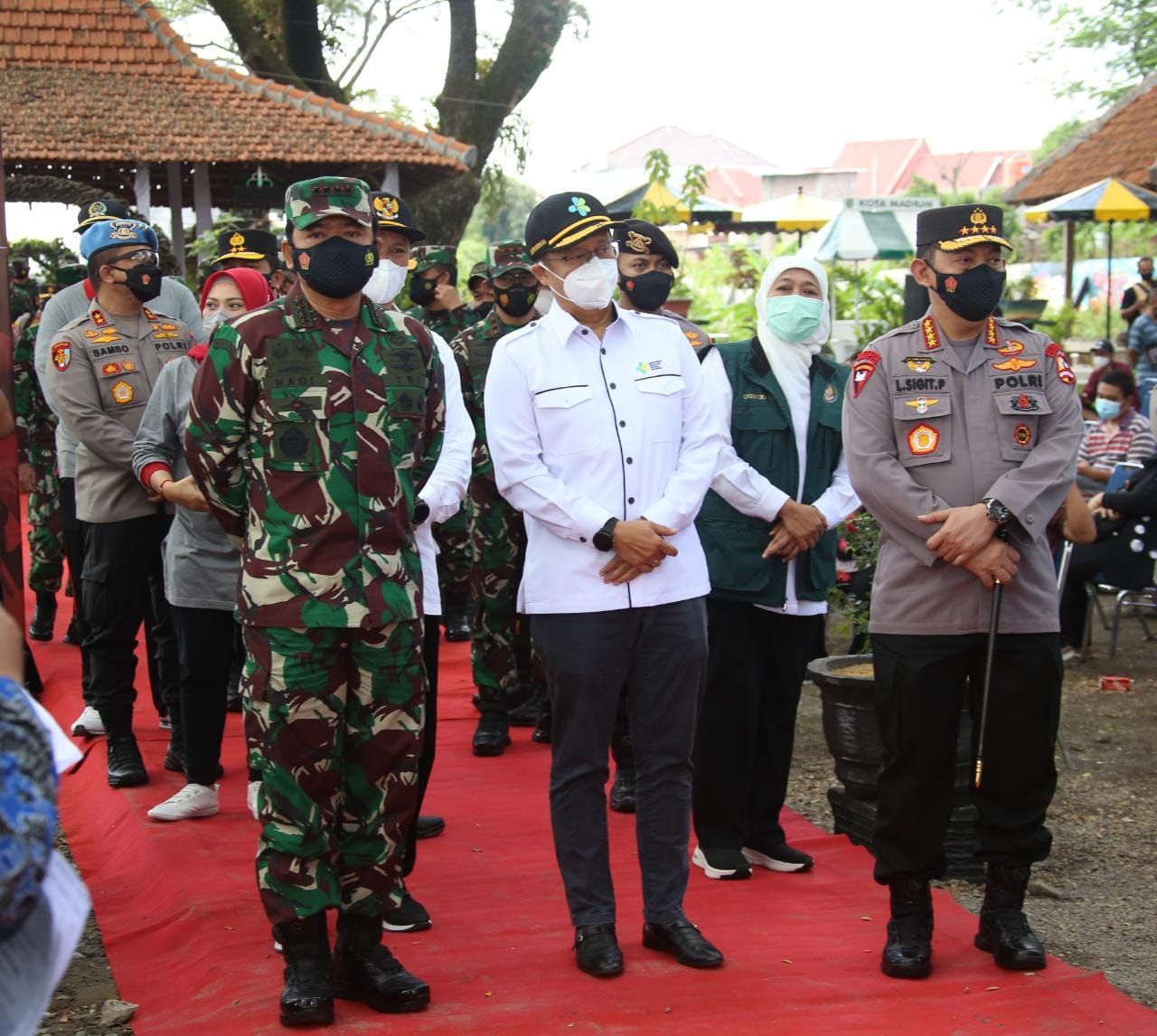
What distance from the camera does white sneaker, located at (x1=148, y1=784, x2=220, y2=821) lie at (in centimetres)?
553

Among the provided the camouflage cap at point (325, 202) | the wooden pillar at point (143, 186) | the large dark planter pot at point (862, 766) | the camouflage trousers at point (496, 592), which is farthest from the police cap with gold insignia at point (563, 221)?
the wooden pillar at point (143, 186)

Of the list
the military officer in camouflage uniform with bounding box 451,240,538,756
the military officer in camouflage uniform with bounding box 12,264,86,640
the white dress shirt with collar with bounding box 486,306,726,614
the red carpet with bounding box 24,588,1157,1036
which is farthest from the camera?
the military officer in camouflage uniform with bounding box 12,264,86,640

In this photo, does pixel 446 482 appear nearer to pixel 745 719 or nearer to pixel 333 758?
pixel 333 758

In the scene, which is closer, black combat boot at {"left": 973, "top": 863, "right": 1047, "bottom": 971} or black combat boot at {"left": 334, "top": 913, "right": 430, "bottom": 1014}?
black combat boot at {"left": 334, "top": 913, "right": 430, "bottom": 1014}

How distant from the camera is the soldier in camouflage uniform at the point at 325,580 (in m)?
3.74

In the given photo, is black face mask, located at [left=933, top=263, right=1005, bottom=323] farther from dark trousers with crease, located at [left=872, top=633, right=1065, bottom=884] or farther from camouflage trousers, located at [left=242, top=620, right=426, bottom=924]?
camouflage trousers, located at [left=242, top=620, right=426, bottom=924]

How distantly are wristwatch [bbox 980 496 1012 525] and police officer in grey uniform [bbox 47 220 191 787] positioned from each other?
11.0 feet

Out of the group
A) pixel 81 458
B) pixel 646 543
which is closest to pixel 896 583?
pixel 646 543

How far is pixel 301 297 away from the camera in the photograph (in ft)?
12.7

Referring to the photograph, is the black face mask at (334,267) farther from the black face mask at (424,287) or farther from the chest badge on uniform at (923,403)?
the black face mask at (424,287)

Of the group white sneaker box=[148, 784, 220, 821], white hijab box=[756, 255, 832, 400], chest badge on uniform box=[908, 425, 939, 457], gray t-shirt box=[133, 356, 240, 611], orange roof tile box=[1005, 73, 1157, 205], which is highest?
orange roof tile box=[1005, 73, 1157, 205]

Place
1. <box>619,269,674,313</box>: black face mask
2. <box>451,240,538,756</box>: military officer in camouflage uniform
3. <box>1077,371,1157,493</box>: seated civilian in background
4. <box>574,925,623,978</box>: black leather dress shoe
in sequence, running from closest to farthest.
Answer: <box>574,925,623,978</box>: black leather dress shoe < <box>619,269,674,313</box>: black face mask < <box>451,240,538,756</box>: military officer in camouflage uniform < <box>1077,371,1157,493</box>: seated civilian in background

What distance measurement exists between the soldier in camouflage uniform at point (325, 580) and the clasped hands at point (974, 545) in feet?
4.69

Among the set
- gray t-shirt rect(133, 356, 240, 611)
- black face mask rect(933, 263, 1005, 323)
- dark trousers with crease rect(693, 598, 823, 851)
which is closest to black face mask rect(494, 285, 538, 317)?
gray t-shirt rect(133, 356, 240, 611)
